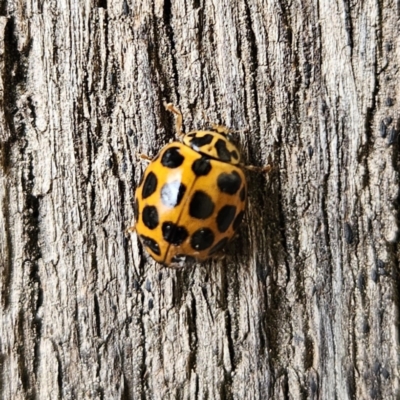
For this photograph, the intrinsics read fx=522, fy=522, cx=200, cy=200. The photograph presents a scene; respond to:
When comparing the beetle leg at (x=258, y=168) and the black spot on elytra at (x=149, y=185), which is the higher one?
the beetle leg at (x=258, y=168)

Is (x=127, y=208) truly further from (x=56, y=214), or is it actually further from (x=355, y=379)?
(x=355, y=379)

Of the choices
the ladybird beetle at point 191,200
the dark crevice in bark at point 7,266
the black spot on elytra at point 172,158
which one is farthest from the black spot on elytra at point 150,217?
the dark crevice in bark at point 7,266

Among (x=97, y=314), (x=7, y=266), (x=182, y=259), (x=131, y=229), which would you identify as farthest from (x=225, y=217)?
(x=7, y=266)

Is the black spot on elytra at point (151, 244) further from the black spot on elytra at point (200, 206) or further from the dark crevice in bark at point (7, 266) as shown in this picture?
the dark crevice in bark at point (7, 266)

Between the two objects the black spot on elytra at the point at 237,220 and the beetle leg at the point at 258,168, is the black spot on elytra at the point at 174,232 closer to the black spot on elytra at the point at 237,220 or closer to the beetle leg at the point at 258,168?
the black spot on elytra at the point at 237,220

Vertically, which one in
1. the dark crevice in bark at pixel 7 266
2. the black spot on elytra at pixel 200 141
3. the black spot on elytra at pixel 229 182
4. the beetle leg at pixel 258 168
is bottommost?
the dark crevice in bark at pixel 7 266

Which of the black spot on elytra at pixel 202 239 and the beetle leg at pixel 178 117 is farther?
the beetle leg at pixel 178 117

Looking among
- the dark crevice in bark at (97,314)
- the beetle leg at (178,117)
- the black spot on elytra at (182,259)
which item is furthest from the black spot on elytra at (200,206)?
the dark crevice in bark at (97,314)
